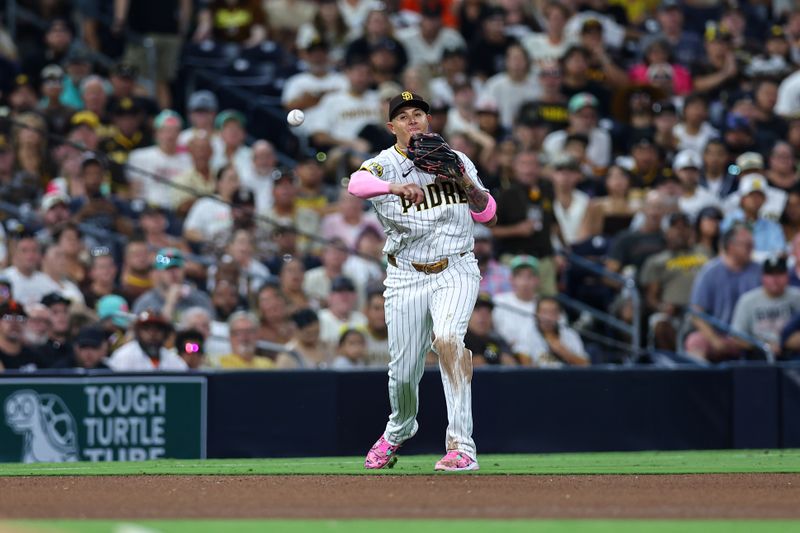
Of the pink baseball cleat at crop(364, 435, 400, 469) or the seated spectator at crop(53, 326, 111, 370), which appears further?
the seated spectator at crop(53, 326, 111, 370)

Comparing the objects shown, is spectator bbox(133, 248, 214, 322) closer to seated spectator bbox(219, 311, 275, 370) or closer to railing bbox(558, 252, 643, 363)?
seated spectator bbox(219, 311, 275, 370)

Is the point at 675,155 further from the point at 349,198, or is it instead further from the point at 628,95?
the point at 349,198

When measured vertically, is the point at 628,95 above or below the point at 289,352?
above

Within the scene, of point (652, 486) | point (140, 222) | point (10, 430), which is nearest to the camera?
point (652, 486)

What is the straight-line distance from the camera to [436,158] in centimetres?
912

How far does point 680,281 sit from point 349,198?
134 inches

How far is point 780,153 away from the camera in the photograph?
1709 cm

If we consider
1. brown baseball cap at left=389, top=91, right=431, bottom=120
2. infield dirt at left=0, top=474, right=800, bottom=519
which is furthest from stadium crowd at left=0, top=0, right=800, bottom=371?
brown baseball cap at left=389, top=91, right=431, bottom=120

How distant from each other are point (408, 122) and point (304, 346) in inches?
184

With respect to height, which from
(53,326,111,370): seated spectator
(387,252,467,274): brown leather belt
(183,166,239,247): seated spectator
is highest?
(183,166,239,247): seated spectator

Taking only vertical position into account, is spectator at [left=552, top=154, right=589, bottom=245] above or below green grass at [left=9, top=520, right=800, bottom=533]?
above

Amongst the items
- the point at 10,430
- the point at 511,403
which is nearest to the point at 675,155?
the point at 511,403

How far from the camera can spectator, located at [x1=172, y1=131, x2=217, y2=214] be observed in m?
16.0

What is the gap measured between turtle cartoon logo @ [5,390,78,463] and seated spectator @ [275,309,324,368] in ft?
7.05
